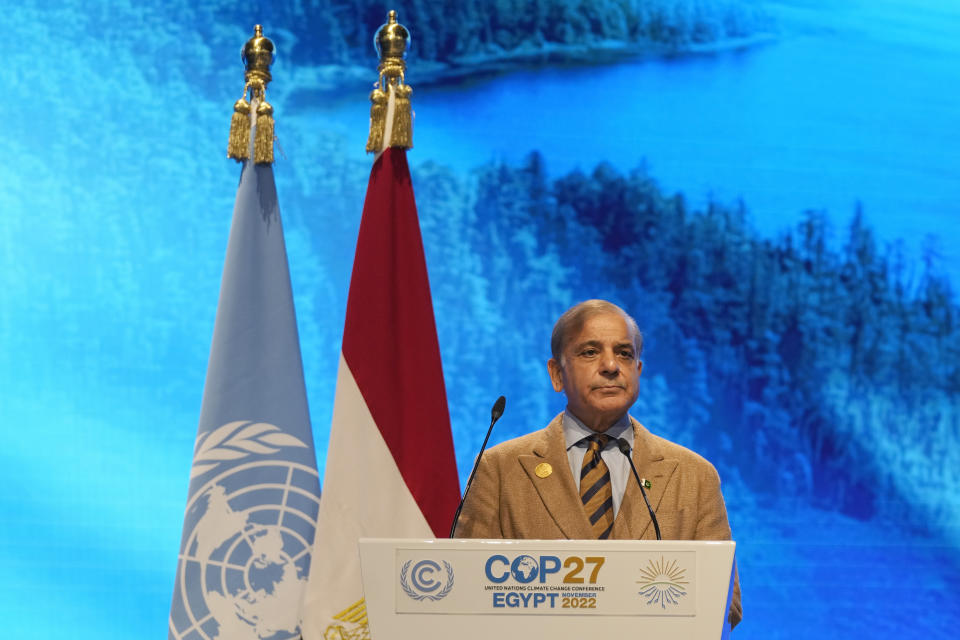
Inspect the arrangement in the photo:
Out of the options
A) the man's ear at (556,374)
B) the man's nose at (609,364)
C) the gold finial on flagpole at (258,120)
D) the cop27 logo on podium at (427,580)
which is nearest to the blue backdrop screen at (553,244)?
the gold finial on flagpole at (258,120)

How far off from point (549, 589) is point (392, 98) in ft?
4.95

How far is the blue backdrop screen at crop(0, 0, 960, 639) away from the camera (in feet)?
11.1

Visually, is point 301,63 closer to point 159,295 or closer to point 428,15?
point 428,15

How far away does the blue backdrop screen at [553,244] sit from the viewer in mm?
3381

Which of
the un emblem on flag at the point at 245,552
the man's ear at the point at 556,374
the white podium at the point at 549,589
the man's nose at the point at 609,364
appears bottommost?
the un emblem on flag at the point at 245,552

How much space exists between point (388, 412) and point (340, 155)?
1391mm

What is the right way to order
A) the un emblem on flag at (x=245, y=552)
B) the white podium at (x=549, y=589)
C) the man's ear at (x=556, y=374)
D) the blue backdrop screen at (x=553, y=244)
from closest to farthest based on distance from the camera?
the white podium at (x=549, y=589) → the man's ear at (x=556, y=374) → the un emblem on flag at (x=245, y=552) → the blue backdrop screen at (x=553, y=244)

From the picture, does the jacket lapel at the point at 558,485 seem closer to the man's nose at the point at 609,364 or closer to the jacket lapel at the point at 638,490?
the jacket lapel at the point at 638,490

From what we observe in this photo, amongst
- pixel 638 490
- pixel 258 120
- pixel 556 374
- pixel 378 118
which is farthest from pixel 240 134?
pixel 638 490

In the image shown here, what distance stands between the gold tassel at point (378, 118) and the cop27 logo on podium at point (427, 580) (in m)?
1.39

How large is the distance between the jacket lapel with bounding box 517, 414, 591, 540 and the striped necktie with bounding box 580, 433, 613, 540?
0.09ft

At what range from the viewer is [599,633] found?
4.75 ft

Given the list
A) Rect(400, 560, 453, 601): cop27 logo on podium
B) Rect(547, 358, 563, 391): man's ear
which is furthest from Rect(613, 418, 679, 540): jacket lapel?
Rect(400, 560, 453, 601): cop27 logo on podium

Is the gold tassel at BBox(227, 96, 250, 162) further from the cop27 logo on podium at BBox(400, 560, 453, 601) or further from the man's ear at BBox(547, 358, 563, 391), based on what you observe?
the cop27 logo on podium at BBox(400, 560, 453, 601)
